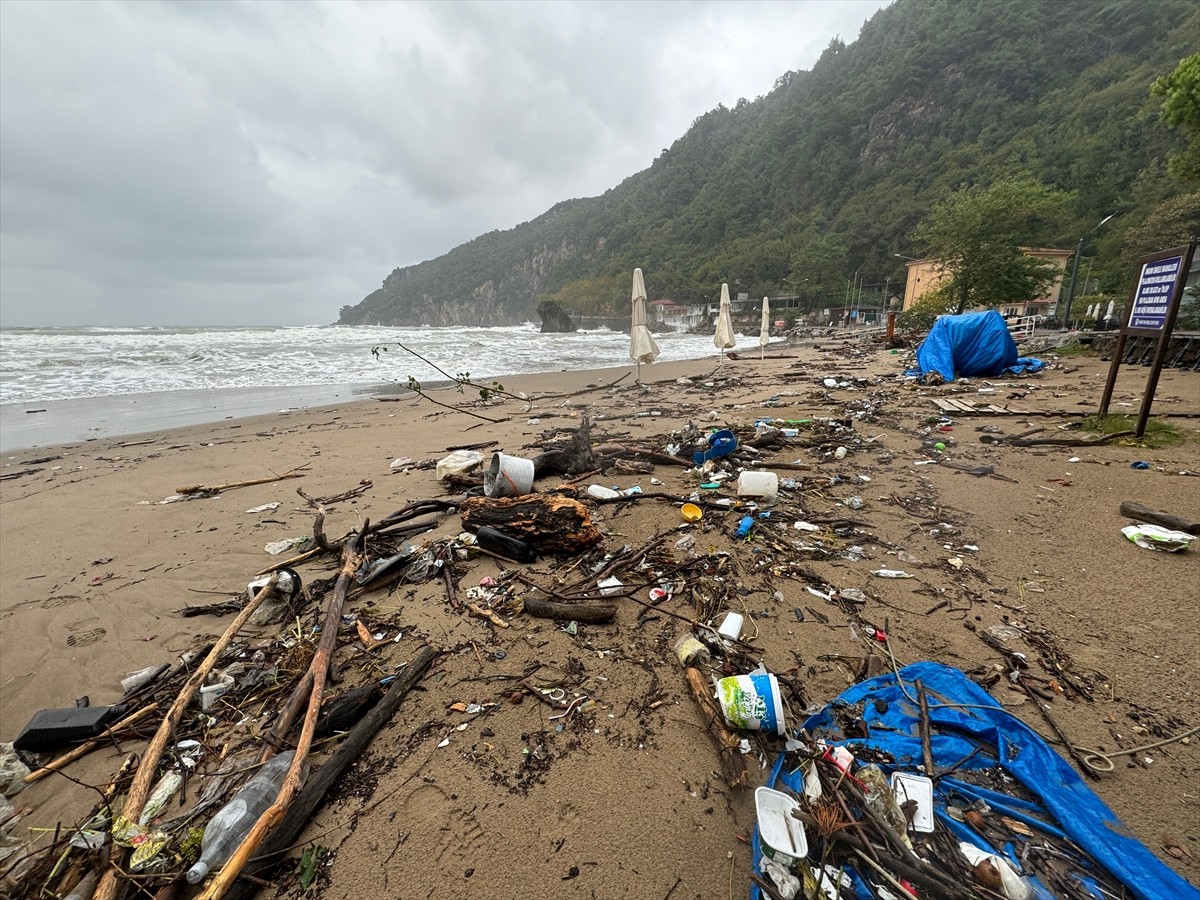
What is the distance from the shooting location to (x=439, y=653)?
2.74m

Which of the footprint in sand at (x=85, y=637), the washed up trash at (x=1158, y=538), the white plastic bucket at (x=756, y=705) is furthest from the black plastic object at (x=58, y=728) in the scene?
the washed up trash at (x=1158, y=538)

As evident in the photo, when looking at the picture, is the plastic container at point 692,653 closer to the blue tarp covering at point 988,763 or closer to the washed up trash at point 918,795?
the blue tarp covering at point 988,763

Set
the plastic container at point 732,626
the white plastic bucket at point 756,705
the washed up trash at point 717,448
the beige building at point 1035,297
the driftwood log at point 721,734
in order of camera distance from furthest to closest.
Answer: the beige building at point 1035,297
the washed up trash at point 717,448
the plastic container at point 732,626
the white plastic bucket at point 756,705
the driftwood log at point 721,734

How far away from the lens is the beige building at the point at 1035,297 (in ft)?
103

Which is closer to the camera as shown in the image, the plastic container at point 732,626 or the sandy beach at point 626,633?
the sandy beach at point 626,633

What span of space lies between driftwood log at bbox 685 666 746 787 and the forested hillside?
43249mm

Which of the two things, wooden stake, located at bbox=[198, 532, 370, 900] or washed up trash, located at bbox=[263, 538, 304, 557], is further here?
washed up trash, located at bbox=[263, 538, 304, 557]

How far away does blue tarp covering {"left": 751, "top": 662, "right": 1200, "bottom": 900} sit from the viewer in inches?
Answer: 56.0

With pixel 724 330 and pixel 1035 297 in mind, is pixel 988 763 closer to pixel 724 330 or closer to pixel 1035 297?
pixel 724 330

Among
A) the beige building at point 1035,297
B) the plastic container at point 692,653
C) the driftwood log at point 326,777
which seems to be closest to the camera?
the driftwood log at point 326,777

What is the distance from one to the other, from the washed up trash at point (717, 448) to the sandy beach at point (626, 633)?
27 cm

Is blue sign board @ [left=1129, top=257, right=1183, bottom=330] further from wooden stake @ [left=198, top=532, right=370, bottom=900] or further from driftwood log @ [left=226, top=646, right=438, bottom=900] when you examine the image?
wooden stake @ [left=198, top=532, right=370, bottom=900]

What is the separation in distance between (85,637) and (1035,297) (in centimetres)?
4134

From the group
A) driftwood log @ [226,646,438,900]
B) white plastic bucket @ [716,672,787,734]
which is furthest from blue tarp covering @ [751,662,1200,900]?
driftwood log @ [226,646,438,900]
